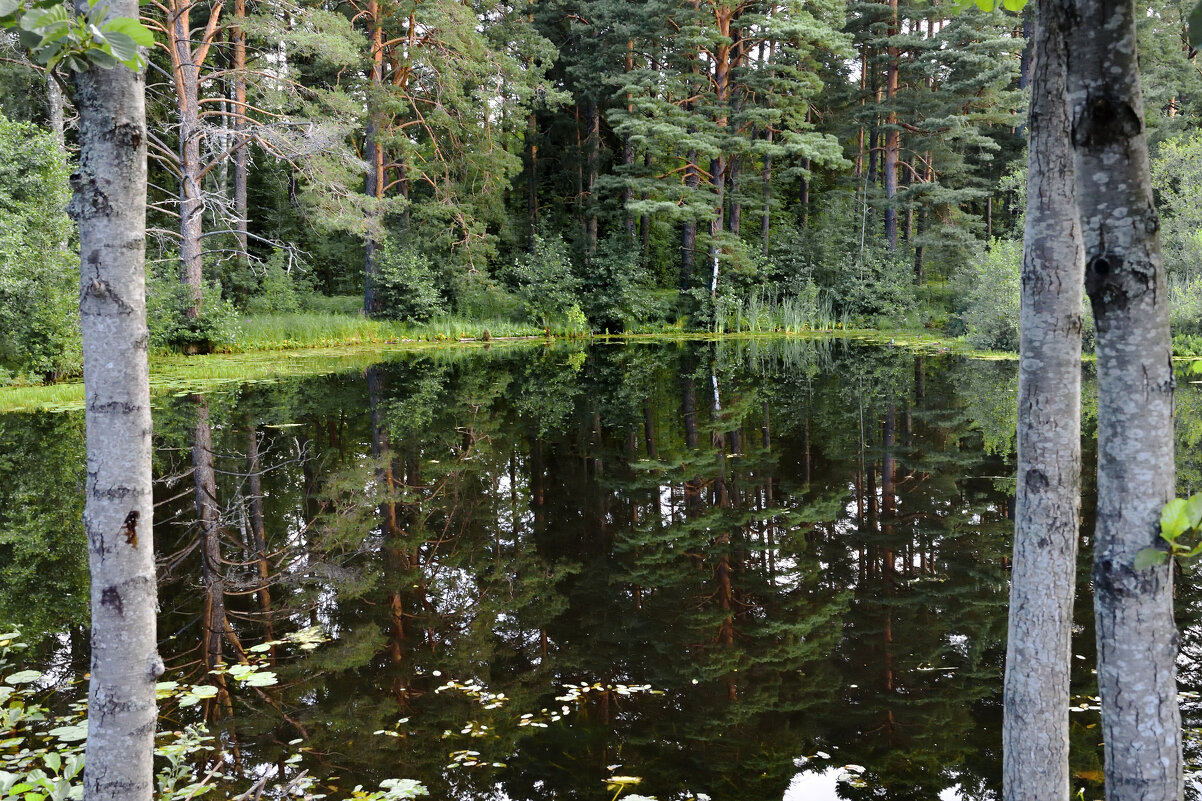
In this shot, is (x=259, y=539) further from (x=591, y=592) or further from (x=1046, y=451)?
(x=1046, y=451)

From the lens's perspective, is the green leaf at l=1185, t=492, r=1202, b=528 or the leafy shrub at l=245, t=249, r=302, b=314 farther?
the leafy shrub at l=245, t=249, r=302, b=314

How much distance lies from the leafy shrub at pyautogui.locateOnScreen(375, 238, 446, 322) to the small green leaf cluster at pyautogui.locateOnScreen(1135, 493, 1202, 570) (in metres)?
22.9

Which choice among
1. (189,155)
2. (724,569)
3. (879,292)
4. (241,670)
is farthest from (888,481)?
(879,292)

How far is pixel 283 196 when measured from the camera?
101ft

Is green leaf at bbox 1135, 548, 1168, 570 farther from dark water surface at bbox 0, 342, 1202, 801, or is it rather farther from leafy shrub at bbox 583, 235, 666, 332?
leafy shrub at bbox 583, 235, 666, 332

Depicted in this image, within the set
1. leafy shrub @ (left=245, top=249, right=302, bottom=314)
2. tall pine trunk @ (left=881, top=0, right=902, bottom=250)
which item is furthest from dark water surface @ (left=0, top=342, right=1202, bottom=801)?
tall pine trunk @ (left=881, top=0, right=902, bottom=250)

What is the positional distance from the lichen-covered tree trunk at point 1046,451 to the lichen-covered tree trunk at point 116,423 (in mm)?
1962

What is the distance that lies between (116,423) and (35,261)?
12.9 metres

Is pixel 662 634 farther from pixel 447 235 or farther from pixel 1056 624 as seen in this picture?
pixel 447 235

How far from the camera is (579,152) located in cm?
2966

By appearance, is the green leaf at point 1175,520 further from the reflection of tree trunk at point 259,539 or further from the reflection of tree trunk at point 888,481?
the reflection of tree trunk at point 888,481

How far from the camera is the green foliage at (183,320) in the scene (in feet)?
53.8

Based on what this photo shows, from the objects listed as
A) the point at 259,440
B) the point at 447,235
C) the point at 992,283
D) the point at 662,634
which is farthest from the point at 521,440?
the point at 447,235

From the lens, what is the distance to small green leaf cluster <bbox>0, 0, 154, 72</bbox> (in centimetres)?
134
